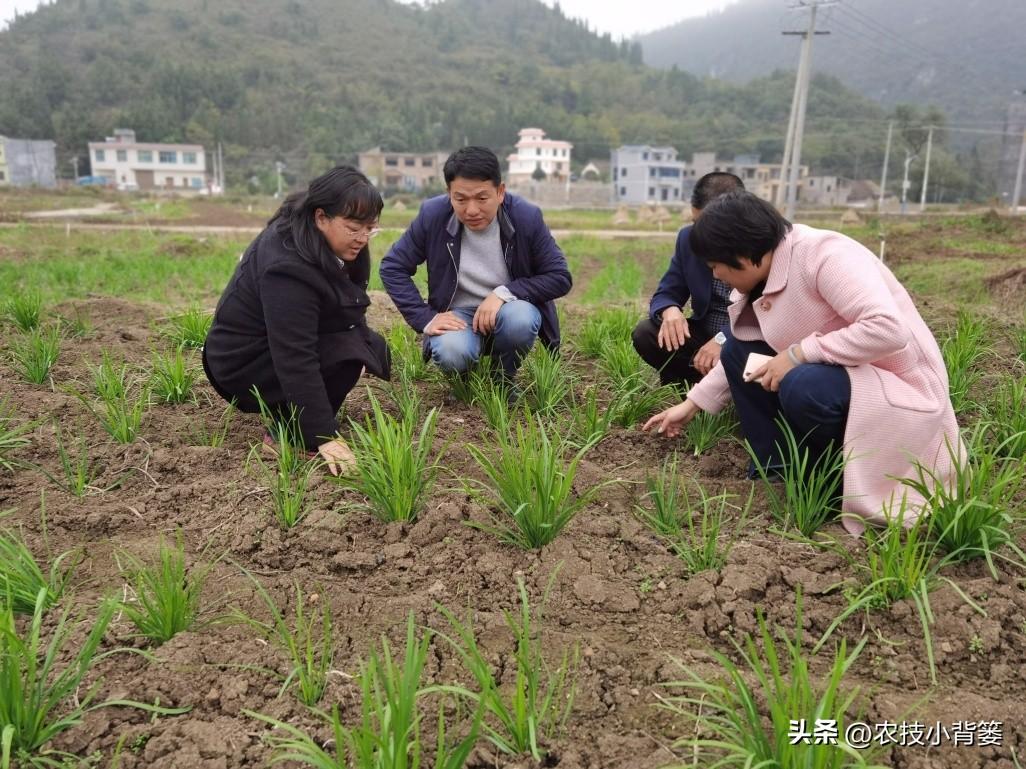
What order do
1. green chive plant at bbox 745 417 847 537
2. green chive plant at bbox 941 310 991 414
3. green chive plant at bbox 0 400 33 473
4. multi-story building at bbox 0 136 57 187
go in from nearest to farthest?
green chive plant at bbox 745 417 847 537 → green chive plant at bbox 0 400 33 473 → green chive plant at bbox 941 310 991 414 → multi-story building at bbox 0 136 57 187

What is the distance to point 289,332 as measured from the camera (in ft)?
9.04

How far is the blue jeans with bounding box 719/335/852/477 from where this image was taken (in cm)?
239

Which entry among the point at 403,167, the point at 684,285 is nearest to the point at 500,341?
the point at 684,285

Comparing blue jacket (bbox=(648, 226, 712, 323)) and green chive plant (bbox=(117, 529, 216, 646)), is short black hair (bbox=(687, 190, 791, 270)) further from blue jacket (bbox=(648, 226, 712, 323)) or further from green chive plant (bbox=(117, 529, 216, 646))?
green chive plant (bbox=(117, 529, 216, 646))

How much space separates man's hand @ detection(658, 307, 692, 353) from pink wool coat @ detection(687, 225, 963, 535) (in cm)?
93

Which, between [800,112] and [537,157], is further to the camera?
[537,157]

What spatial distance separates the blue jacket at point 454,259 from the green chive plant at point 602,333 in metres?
0.60

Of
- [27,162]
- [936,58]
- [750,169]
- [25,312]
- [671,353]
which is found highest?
[936,58]

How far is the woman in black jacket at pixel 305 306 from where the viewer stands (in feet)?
8.87

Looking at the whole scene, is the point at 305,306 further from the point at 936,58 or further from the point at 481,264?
the point at 936,58

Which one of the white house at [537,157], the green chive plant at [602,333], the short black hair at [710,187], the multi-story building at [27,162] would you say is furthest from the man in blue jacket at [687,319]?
the white house at [537,157]

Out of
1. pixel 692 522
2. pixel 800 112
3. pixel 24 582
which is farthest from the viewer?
pixel 800 112

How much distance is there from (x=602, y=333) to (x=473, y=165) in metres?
1.60

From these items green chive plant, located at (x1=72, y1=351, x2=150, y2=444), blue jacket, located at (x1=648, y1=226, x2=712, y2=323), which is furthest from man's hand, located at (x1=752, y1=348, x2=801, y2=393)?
green chive plant, located at (x1=72, y1=351, x2=150, y2=444)
